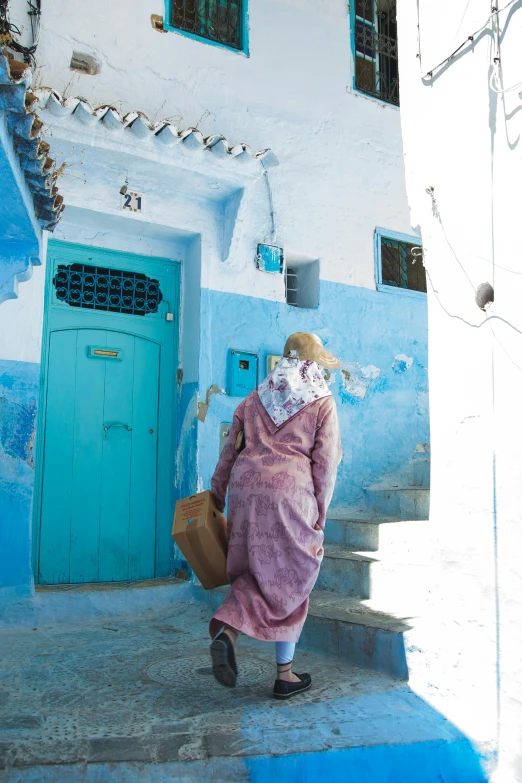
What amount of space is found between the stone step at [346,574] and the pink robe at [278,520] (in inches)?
45.9

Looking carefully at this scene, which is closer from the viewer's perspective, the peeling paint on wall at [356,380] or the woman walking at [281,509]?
the woman walking at [281,509]

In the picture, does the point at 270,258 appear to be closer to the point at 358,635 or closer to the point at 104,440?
the point at 104,440

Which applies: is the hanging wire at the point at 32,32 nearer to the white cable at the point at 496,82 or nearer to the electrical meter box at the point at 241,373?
the electrical meter box at the point at 241,373

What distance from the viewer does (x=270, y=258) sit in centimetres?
571

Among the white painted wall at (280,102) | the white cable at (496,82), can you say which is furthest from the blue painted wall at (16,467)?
the white cable at (496,82)

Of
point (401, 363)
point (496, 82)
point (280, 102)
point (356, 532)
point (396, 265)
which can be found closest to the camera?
point (496, 82)

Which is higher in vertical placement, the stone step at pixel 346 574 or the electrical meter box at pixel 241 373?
the electrical meter box at pixel 241 373

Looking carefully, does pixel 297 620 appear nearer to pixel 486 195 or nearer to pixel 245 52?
pixel 486 195

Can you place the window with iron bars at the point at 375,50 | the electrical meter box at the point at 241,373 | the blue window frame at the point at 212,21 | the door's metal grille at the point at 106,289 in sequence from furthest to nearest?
the window with iron bars at the point at 375,50
the blue window frame at the point at 212,21
the electrical meter box at the point at 241,373
the door's metal grille at the point at 106,289

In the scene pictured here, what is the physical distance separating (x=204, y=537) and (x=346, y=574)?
4.67 feet

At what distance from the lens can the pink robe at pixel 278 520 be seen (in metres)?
2.80

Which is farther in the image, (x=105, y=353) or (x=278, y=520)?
(x=105, y=353)

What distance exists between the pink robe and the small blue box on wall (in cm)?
285

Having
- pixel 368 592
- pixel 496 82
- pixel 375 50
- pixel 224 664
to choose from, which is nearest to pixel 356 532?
pixel 368 592
